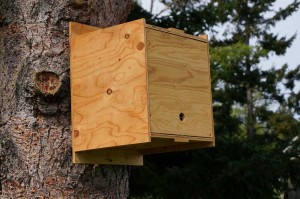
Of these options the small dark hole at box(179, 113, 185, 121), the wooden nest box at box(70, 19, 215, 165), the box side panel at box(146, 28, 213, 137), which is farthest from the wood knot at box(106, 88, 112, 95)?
the small dark hole at box(179, 113, 185, 121)

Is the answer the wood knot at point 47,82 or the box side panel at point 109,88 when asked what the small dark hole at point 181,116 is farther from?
the wood knot at point 47,82

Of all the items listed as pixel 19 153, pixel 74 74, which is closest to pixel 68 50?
pixel 74 74

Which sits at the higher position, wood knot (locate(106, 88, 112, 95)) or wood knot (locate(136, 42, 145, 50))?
wood knot (locate(136, 42, 145, 50))

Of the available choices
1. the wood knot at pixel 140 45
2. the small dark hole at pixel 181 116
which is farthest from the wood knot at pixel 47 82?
the small dark hole at pixel 181 116

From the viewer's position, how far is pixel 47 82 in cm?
283

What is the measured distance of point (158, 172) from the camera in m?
9.80

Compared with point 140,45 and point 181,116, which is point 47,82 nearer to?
point 140,45

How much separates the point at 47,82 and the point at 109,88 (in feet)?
0.96

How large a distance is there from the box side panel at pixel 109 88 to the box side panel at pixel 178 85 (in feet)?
0.16

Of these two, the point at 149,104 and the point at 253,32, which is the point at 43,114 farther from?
the point at 253,32

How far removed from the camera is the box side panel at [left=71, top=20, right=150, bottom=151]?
265cm

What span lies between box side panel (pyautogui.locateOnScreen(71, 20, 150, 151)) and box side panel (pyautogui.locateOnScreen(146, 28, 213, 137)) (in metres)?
0.05

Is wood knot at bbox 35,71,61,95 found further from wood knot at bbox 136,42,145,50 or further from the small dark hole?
the small dark hole

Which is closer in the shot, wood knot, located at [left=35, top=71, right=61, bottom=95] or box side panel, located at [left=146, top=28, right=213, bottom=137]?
box side panel, located at [left=146, top=28, right=213, bottom=137]
